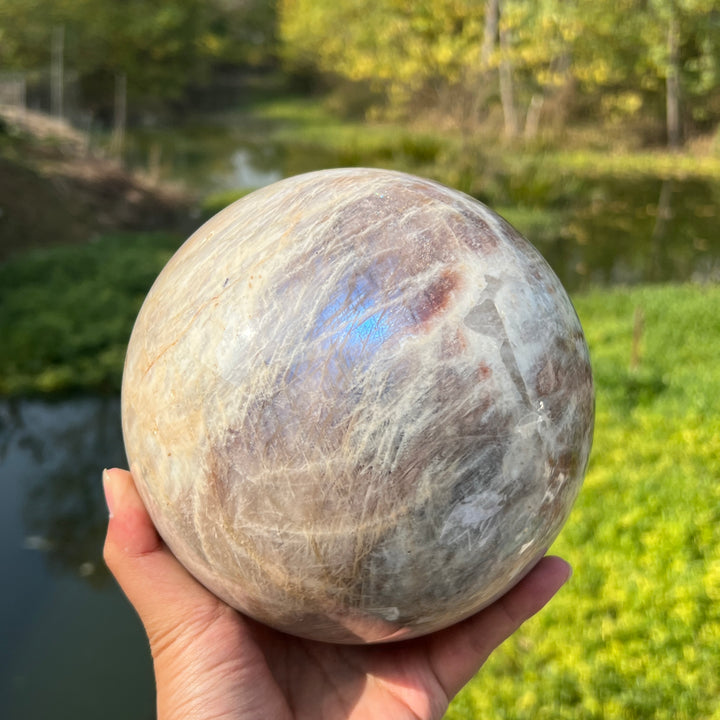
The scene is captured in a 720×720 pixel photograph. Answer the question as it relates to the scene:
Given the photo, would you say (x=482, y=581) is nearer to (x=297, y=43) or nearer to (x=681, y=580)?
(x=681, y=580)

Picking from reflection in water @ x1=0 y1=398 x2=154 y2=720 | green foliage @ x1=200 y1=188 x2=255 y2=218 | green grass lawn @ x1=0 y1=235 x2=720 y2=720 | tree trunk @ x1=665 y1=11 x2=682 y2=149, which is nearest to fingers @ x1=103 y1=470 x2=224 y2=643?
green grass lawn @ x1=0 y1=235 x2=720 y2=720

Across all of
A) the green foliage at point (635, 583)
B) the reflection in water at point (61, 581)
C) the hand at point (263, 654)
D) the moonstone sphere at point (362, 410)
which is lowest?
the reflection in water at point (61, 581)

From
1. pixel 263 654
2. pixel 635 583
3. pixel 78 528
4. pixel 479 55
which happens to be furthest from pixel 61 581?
pixel 479 55

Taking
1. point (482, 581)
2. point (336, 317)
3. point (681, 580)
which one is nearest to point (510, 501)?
point (482, 581)

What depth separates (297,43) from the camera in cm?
3247

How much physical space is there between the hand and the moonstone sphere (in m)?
0.17

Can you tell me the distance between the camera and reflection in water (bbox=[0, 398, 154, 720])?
400cm

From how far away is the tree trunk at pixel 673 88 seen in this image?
17344mm

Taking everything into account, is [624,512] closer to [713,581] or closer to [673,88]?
[713,581]

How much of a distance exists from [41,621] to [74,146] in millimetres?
11923

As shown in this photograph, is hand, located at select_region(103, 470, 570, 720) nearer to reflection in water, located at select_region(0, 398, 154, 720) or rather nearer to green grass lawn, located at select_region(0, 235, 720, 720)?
green grass lawn, located at select_region(0, 235, 720, 720)

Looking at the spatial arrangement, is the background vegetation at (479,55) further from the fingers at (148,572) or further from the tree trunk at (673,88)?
the fingers at (148,572)

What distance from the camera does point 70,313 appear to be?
7598 mm

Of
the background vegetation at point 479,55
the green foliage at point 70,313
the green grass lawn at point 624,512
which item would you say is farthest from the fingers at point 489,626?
the background vegetation at point 479,55
